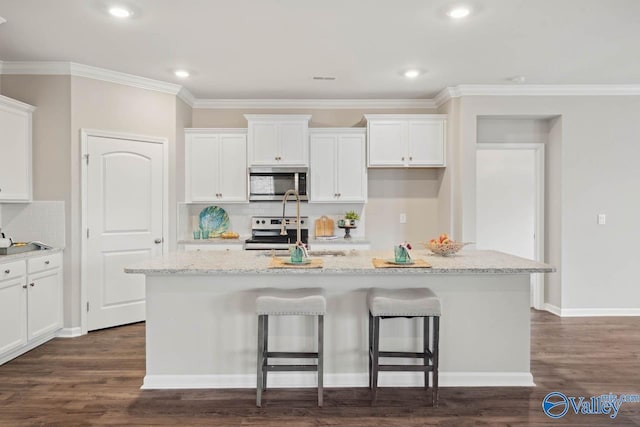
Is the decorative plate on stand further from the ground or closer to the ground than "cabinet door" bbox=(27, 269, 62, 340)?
further from the ground

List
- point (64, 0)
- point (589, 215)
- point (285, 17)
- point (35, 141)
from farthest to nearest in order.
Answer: point (589, 215) < point (35, 141) < point (285, 17) < point (64, 0)

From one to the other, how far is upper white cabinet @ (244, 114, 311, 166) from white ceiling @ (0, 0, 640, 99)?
1.41 ft

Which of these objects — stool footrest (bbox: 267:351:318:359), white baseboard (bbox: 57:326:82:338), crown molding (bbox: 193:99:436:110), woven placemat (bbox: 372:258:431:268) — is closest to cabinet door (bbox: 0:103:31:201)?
white baseboard (bbox: 57:326:82:338)

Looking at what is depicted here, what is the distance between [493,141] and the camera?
191 inches

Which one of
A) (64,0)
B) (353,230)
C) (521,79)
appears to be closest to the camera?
(64,0)

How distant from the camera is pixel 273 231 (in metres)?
5.09

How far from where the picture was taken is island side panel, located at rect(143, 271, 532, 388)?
2809mm

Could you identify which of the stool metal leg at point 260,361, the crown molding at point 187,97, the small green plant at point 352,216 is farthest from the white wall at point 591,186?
the crown molding at point 187,97

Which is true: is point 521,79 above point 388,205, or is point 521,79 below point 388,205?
above

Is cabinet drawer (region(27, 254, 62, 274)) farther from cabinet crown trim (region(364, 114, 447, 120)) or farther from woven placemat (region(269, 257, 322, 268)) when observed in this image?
cabinet crown trim (region(364, 114, 447, 120))

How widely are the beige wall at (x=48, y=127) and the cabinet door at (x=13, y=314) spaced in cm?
81

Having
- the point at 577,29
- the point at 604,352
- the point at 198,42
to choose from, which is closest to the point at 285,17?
the point at 198,42

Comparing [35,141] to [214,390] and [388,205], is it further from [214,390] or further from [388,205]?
[388,205]

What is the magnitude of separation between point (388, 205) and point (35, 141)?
12.8 feet
